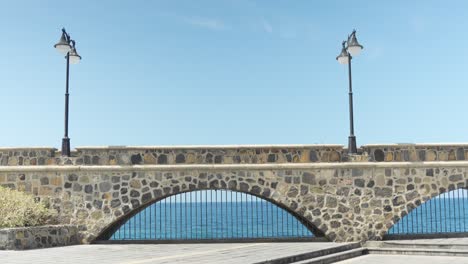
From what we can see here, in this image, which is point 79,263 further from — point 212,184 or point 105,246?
point 212,184

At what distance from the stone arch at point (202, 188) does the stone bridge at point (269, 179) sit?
0.03m

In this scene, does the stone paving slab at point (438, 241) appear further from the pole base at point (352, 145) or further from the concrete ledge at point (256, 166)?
the pole base at point (352, 145)

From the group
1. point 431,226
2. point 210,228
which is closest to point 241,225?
point 210,228

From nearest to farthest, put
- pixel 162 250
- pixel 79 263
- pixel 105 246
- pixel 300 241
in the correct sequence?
pixel 79 263 → pixel 162 250 → pixel 105 246 → pixel 300 241

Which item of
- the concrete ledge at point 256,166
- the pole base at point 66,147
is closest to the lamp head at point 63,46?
the pole base at point 66,147

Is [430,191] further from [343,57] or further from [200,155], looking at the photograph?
[200,155]

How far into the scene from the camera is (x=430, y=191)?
1535cm

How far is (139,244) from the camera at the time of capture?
15.0 meters

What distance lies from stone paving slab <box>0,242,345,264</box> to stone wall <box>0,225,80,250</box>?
0.48 meters

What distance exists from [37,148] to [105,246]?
11.4 feet

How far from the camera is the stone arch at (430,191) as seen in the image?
15336mm

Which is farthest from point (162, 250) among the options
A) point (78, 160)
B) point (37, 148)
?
point (37, 148)

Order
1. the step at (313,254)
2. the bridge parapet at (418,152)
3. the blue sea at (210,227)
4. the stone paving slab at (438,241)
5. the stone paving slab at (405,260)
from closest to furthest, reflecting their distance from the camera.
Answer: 1. the step at (313,254)
2. the stone paving slab at (405,260)
3. the stone paving slab at (438,241)
4. the bridge parapet at (418,152)
5. the blue sea at (210,227)

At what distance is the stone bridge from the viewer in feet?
50.2
